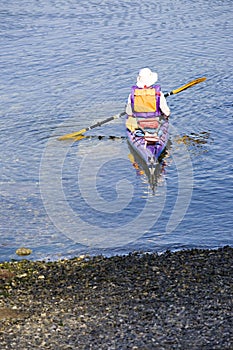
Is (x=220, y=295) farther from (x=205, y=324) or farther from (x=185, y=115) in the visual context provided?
(x=185, y=115)

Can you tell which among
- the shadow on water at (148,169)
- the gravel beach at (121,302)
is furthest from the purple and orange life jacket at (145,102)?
the gravel beach at (121,302)

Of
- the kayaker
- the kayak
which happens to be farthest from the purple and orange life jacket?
the kayak

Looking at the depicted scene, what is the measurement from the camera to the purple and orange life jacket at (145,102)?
1945 cm

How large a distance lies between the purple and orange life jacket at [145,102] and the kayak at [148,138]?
15cm

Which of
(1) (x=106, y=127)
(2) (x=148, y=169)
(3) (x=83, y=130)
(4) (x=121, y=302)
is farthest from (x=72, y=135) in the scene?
(4) (x=121, y=302)

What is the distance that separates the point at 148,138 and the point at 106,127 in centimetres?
281

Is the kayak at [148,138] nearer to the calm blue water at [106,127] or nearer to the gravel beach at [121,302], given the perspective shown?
the calm blue water at [106,127]

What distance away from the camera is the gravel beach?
33.5 ft

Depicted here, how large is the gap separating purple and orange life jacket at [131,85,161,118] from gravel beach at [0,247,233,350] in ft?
20.9

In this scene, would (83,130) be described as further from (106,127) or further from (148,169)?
(148,169)

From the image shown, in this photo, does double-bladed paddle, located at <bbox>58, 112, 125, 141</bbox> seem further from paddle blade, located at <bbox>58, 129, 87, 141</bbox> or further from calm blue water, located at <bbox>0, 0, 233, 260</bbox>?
calm blue water, located at <bbox>0, 0, 233, 260</bbox>

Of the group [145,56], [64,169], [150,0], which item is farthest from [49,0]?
[64,169]

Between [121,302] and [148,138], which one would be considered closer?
[121,302]

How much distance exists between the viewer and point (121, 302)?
11.4 meters
